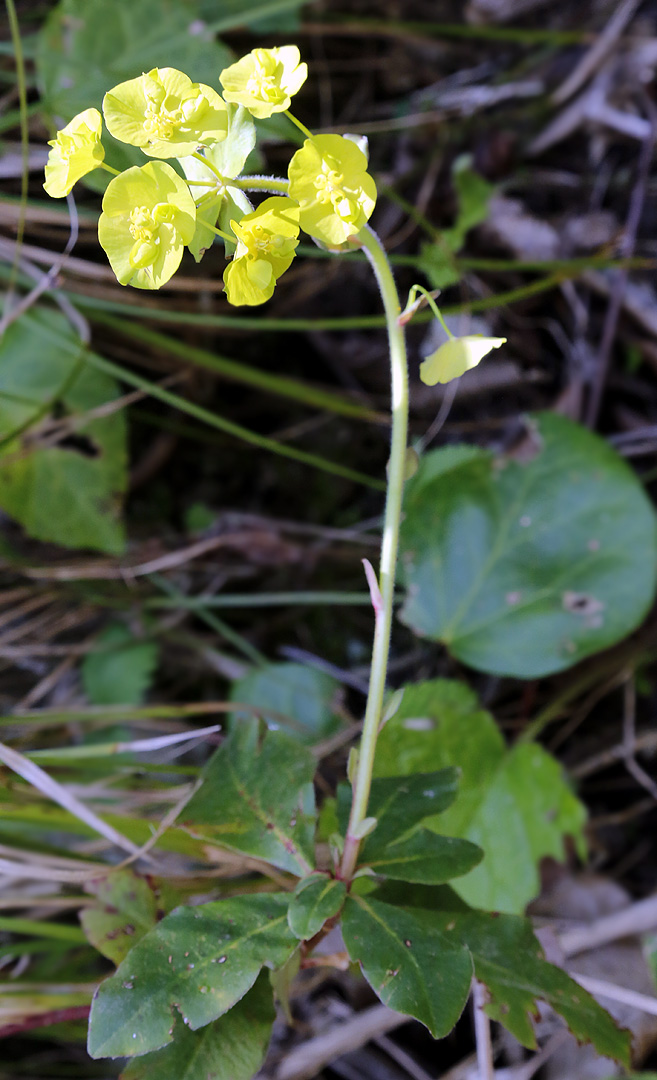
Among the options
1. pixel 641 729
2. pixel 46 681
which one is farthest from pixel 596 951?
pixel 46 681

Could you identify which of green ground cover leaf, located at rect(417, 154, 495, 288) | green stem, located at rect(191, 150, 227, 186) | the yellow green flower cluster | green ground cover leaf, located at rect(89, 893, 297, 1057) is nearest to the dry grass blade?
green ground cover leaf, located at rect(89, 893, 297, 1057)

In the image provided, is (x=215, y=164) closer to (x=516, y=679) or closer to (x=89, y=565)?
(x=89, y=565)

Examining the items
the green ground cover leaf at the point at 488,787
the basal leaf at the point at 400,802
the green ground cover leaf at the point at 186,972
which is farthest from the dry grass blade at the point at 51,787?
the green ground cover leaf at the point at 488,787

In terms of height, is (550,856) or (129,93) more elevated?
(129,93)

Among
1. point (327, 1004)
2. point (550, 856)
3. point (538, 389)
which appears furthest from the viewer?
point (538, 389)

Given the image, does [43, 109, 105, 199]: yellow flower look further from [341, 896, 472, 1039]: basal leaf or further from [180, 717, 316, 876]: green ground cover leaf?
[341, 896, 472, 1039]: basal leaf

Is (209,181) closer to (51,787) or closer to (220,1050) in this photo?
(51,787)

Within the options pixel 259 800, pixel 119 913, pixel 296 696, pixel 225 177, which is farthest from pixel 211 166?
pixel 296 696
